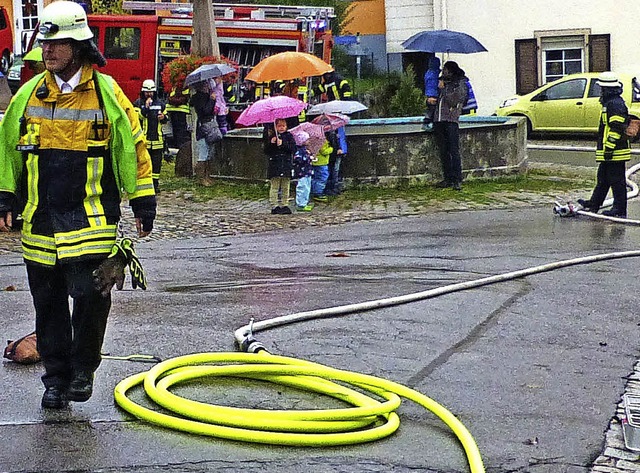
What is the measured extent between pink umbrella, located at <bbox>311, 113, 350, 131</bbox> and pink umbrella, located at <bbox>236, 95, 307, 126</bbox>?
75 centimetres

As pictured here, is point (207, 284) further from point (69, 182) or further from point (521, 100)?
point (521, 100)

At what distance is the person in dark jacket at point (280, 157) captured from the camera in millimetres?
14633

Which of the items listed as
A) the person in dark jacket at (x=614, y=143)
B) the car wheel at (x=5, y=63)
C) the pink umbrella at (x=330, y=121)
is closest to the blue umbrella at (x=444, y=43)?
the pink umbrella at (x=330, y=121)

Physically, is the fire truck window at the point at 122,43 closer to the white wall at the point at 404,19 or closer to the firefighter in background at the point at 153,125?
the firefighter in background at the point at 153,125

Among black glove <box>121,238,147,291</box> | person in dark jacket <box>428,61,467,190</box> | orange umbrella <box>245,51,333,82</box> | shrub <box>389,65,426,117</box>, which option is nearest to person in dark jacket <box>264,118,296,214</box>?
orange umbrella <box>245,51,333,82</box>

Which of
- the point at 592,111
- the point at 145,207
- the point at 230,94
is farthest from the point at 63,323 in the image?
the point at 592,111

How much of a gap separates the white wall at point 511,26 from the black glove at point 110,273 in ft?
83.0

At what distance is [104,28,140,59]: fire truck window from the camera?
25.5m

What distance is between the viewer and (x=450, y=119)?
53.6 ft

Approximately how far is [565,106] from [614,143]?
1315 centimetres

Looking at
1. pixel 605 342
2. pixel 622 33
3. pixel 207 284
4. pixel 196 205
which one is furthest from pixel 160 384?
pixel 622 33

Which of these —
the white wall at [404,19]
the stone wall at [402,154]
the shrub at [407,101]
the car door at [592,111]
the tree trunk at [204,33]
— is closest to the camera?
the stone wall at [402,154]

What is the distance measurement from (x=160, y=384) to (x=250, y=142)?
1158cm

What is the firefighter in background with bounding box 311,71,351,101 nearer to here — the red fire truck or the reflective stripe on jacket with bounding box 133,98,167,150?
the reflective stripe on jacket with bounding box 133,98,167,150
